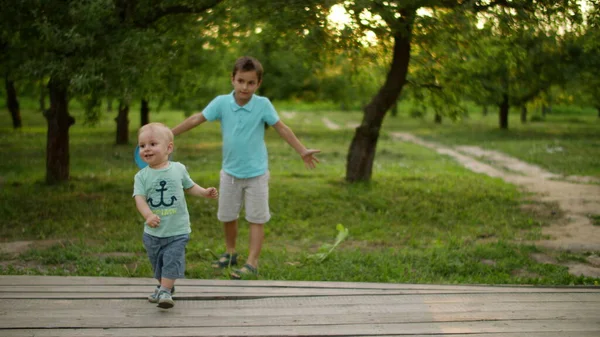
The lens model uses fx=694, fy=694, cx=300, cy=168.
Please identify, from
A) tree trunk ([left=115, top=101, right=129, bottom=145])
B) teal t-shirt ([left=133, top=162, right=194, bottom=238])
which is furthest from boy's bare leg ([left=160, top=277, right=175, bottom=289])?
Result: tree trunk ([left=115, top=101, right=129, bottom=145])

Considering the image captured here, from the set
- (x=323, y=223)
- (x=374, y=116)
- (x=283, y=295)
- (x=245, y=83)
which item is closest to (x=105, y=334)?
(x=283, y=295)

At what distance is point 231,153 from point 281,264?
5.77 ft

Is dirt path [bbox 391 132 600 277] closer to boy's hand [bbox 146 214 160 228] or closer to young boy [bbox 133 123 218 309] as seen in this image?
young boy [bbox 133 123 218 309]

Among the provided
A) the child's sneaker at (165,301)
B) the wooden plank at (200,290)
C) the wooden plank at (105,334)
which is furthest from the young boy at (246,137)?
the wooden plank at (105,334)

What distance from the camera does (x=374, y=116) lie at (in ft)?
44.8

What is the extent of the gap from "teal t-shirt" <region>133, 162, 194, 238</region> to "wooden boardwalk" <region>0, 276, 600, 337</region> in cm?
53

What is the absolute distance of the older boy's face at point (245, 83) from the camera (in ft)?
20.7

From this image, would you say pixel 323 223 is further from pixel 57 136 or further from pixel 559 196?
pixel 57 136

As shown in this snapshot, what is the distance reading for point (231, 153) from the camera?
Answer: 6.58m

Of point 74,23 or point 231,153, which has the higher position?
point 74,23

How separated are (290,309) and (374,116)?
357 inches

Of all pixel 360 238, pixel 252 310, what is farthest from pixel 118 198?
pixel 252 310

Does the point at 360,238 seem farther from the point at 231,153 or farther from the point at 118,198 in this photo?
the point at 118,198

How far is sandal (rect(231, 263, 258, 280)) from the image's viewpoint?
652 centimetres
